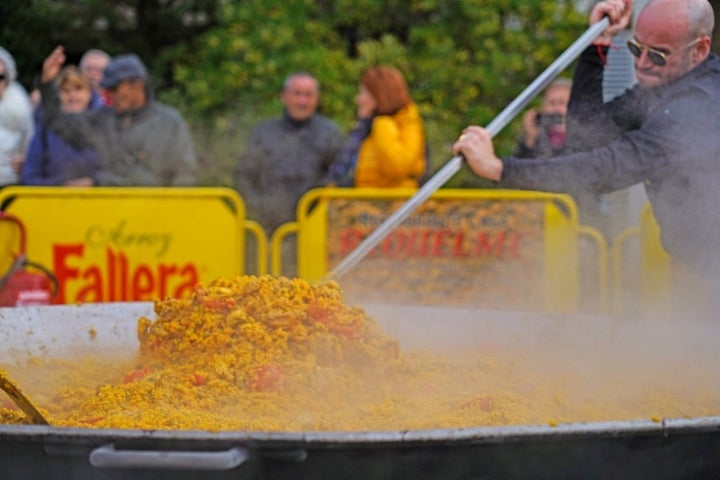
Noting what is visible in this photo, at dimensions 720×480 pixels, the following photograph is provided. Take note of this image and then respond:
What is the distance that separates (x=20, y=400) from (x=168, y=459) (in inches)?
27.3

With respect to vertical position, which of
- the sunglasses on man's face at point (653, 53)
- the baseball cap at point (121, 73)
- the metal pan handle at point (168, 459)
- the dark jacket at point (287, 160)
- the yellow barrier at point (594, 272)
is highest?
the baseball cap at point (121, 73)

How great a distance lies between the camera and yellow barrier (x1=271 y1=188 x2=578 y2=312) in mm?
7254

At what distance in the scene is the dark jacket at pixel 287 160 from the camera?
26.9ft

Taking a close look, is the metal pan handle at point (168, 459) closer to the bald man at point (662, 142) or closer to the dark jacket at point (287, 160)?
the bald man at point (662, 142)

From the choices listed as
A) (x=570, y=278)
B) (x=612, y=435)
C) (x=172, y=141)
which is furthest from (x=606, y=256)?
(x=612, y=435)

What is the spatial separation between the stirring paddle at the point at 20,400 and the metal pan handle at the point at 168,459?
0.53 meters

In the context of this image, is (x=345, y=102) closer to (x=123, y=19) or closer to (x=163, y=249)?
(x=123, y=19)

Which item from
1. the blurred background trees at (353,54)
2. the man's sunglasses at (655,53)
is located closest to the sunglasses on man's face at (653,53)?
the man's sunglasses at (655,53)

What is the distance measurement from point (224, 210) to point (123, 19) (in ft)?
23.4

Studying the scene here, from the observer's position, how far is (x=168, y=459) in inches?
97.0

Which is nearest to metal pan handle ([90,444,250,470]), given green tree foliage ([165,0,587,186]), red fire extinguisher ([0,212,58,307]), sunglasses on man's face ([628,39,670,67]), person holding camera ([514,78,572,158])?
sunglasses on man's face ([628,39,670,67])

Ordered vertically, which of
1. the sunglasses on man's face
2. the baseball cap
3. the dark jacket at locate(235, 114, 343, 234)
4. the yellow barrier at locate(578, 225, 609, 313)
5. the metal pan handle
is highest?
the baseball cap

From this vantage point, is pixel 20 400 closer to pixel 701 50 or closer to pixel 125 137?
pixel 701 50

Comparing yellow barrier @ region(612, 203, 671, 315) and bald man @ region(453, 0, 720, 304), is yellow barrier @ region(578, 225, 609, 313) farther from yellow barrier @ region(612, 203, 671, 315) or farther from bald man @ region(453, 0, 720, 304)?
bald man @ region(453, 0, 720, 304)
